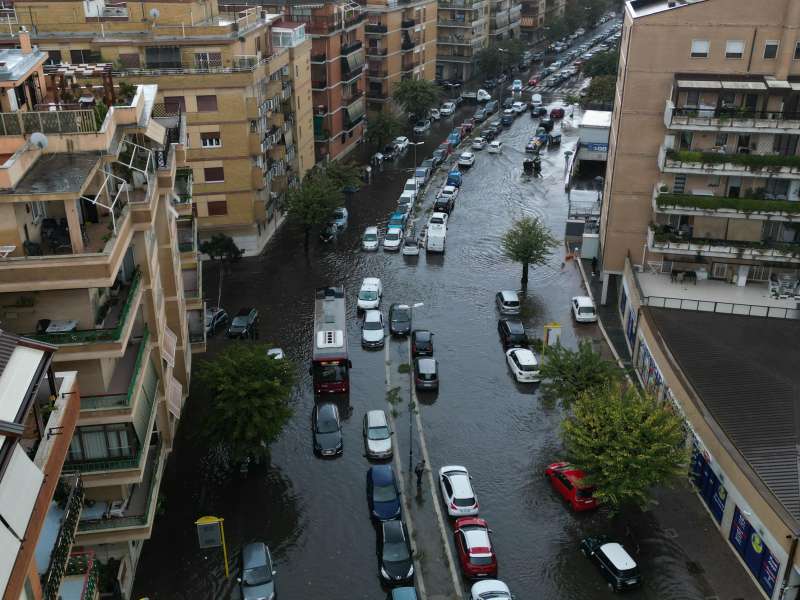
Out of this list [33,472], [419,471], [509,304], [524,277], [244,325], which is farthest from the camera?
[524,277]

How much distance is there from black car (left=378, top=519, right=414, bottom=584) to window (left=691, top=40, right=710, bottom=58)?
30258 millimetres

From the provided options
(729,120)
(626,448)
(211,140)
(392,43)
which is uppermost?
(729,120)

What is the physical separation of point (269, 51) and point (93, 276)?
42.9 m

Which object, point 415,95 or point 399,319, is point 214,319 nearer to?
point 399,319

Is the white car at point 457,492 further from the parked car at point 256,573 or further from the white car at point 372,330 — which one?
the white car at point 372,330

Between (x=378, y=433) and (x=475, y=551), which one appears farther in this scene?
(x=378, y=433)

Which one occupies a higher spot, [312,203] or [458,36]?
[458,36]

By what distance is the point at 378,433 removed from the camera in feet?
131

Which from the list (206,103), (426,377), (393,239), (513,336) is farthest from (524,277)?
(206,103)

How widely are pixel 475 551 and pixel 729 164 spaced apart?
2700 centimetres

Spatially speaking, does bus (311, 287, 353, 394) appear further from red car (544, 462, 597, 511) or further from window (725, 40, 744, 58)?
window (725, 40, 744, 58)

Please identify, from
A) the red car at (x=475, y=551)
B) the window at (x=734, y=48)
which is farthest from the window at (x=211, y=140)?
the red car at (x=475, y=551)

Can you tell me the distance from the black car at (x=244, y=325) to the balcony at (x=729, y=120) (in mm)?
27544

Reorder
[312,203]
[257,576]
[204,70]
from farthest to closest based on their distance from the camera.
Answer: [312,203] < [204,70] < [257,576]
